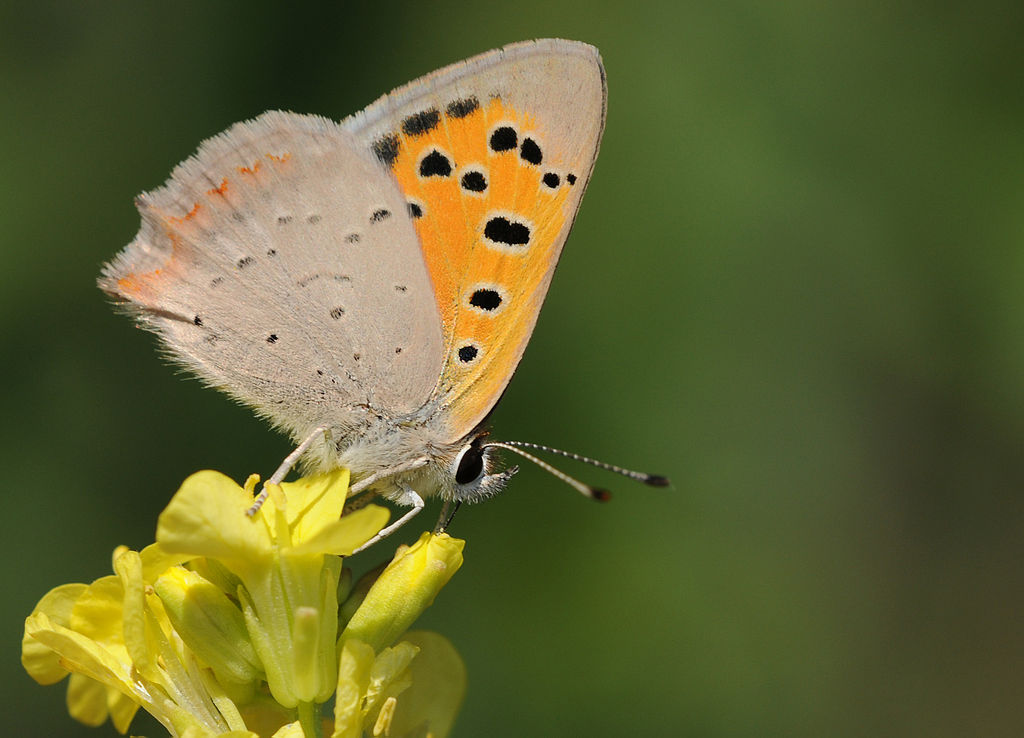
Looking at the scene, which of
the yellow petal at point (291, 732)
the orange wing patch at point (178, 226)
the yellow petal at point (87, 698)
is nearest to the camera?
the yellow petal at point (291, 732)

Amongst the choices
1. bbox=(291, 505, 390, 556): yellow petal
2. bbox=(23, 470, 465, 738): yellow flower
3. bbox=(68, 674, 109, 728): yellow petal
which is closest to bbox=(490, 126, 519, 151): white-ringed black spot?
bbox=(23, 470, 465, 738): yellow flower

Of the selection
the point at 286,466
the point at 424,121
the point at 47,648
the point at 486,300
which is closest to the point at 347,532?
the point at 286,466

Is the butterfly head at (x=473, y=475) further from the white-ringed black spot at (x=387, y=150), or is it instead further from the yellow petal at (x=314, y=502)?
the white-ringed black spot at (x=387, y=150)

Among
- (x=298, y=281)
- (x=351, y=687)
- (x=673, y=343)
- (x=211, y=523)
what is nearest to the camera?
(x=211, y=523)

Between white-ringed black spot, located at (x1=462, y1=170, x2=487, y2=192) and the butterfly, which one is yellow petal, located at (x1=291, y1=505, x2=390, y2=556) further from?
white-ringed black spot, located at (x1=462, y1=170, x2=487, y2=192)

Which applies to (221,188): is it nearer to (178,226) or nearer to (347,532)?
(178,226)

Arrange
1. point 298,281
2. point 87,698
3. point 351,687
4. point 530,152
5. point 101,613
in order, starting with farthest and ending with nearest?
point 298,281, point 530,152, point 87,698, point 101,613, point 351,687

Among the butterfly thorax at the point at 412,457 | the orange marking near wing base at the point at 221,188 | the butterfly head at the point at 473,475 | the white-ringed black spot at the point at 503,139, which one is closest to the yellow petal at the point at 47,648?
the butterfly thorax at the point at 412,457
